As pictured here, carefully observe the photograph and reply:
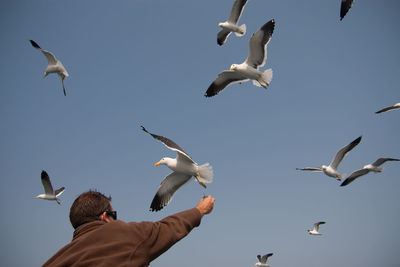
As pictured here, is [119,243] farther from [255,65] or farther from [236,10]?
[236,10]

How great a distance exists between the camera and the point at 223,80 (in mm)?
9461

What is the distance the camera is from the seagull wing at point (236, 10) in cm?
955

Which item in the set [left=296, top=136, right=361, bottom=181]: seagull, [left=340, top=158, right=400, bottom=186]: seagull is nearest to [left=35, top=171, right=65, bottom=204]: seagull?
[left=296, top=136, right=361, bottom=181]: seagull

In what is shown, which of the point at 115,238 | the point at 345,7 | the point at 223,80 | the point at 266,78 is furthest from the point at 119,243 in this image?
the point at 223,80

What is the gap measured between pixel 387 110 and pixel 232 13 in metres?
5.29

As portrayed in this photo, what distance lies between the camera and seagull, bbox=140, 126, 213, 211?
523cm

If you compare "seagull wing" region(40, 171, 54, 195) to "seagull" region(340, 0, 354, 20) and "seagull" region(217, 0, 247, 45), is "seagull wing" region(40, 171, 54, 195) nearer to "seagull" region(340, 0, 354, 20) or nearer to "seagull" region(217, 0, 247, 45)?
"seagull" region(217, 0, 247, 45)

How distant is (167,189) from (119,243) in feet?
12.6

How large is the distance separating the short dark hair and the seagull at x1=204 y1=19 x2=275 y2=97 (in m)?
6.86

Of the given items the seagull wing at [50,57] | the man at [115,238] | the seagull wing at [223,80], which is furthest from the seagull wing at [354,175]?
the seagull wing at [50,57]

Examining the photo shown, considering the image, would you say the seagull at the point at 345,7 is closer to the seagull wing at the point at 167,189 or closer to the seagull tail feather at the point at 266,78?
the seagull tail feather at the point at 266,78

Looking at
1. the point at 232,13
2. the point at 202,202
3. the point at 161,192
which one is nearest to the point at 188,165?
the point at 161,192

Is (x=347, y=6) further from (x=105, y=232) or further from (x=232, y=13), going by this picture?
(x=105, y=232)

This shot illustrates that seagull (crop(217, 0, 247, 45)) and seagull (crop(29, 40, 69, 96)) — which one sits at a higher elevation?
seagull (crop(217, 0, 247, 45))
